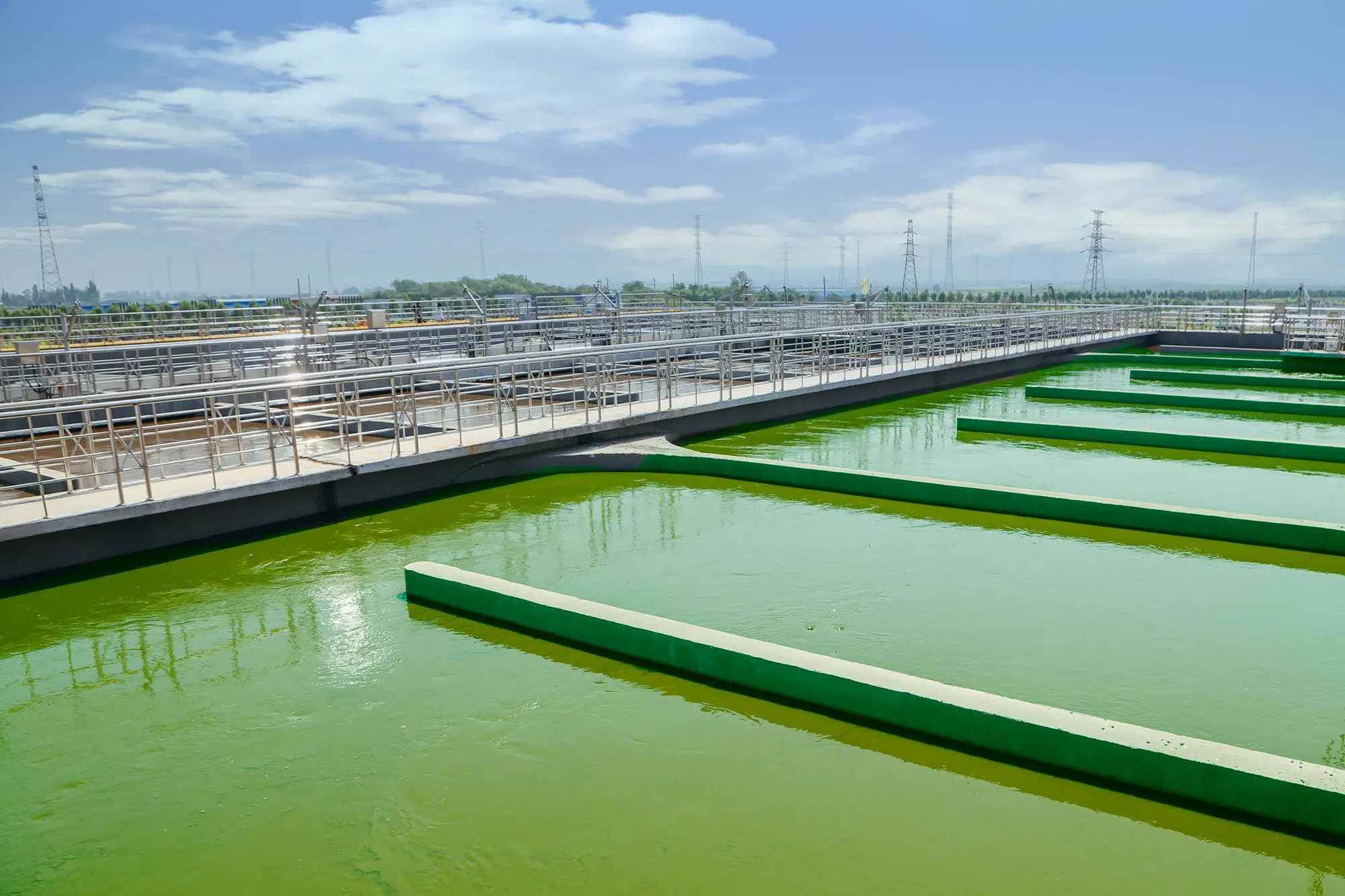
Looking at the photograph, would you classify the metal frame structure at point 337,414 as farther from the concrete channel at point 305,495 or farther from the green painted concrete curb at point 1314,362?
the green painted concrete curb at point 1314,362

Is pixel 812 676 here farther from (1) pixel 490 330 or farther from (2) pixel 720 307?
(2) pixel 720 307

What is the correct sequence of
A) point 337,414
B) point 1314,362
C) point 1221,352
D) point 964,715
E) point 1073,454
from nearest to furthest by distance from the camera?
point 964,715
point 1073,454
point 337,414
point 1314,362
point 1221,352

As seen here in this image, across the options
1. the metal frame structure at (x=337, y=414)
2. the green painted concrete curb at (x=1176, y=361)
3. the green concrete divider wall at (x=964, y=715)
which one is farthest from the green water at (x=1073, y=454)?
the green concrete divider wall at (x=964, y=715)

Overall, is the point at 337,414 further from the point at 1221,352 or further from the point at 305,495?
the point at 1221,352

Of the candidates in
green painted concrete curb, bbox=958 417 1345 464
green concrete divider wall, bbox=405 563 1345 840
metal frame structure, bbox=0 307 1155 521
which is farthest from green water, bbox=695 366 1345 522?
green concrete divider wall, bbox=405 563 1345 840

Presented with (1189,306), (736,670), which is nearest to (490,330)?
(736,670)

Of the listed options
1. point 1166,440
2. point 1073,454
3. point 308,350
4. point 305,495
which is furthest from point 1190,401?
point 308,350
